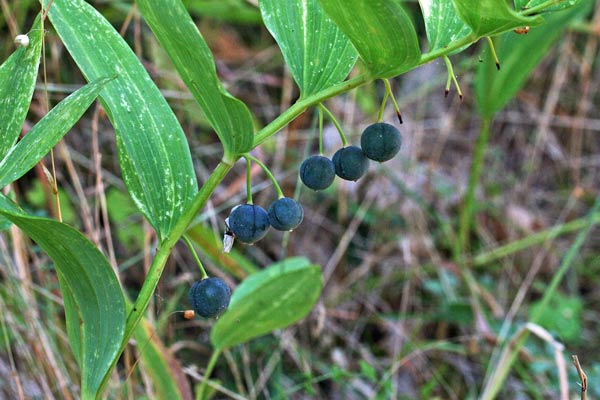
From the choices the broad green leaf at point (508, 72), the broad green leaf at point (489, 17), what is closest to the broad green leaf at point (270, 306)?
the broad green leaf at point (489, 17)

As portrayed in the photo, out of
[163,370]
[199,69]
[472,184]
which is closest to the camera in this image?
[199,69]

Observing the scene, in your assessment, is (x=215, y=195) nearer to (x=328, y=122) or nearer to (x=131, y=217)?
(x=131, y=217)

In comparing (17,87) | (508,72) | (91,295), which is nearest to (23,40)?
(17,87)

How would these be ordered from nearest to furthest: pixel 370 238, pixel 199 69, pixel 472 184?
1. pixel 199 69
2. pixel 472 184
3. pixel 370 238

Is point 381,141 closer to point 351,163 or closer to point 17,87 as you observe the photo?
point 351,163

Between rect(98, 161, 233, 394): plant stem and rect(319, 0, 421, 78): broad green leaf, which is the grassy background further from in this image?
rect(319, 0, 421, 78): broad green leaf

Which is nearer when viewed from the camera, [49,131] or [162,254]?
[49,131]
